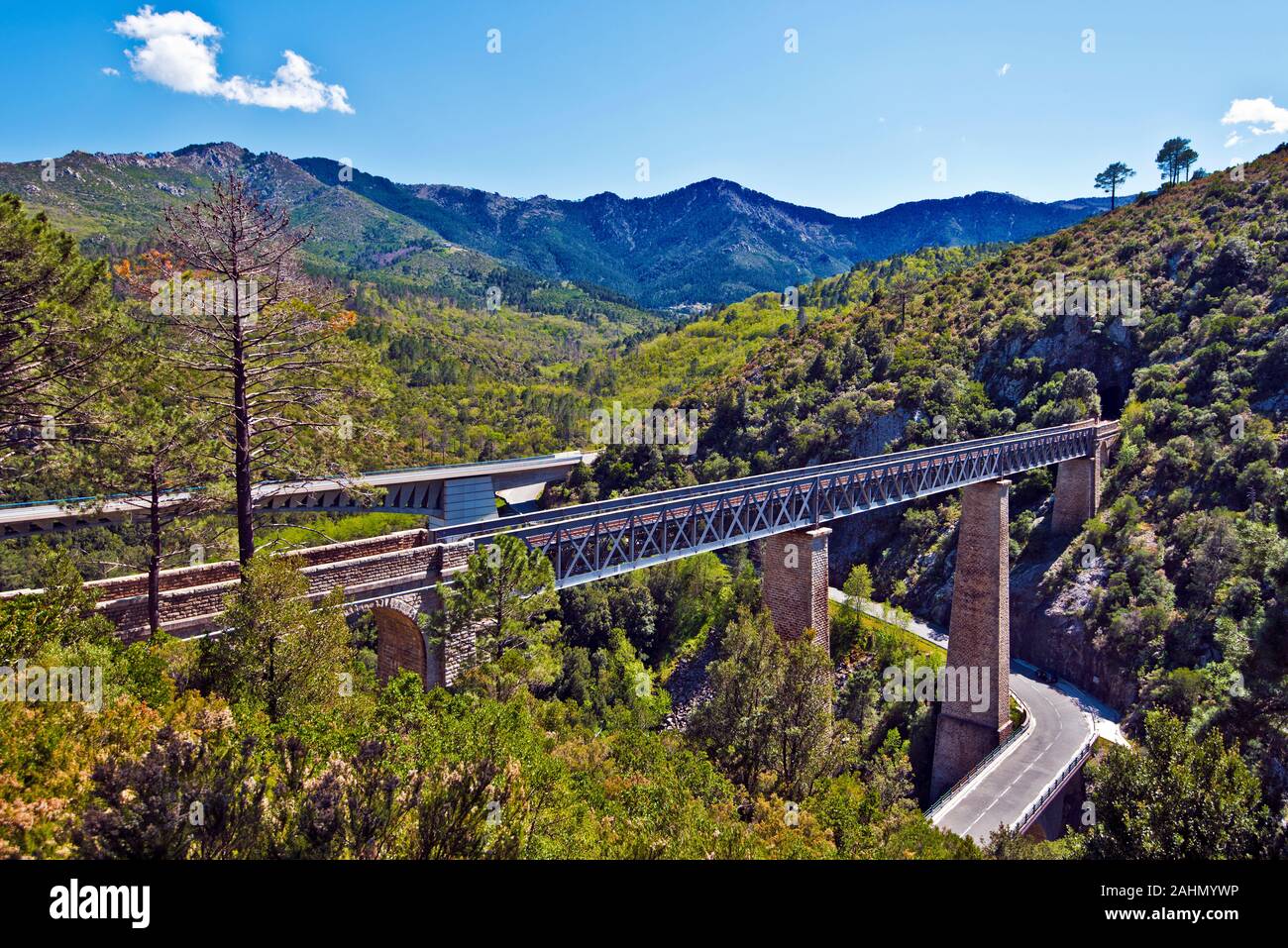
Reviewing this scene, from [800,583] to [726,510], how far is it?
434cm

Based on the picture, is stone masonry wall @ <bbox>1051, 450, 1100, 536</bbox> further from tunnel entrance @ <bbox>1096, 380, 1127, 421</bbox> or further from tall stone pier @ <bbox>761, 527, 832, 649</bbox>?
tall stone pier @ <bbox>761, 527, 832, 649</bbox>

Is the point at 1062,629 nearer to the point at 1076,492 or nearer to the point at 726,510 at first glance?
the point at 1076,492

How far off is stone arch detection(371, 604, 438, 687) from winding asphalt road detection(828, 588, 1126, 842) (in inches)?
757

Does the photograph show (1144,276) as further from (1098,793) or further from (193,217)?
(193,217)

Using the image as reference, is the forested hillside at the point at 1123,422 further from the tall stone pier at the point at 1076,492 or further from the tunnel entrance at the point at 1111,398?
the tall stone pier at the point at 1076,492

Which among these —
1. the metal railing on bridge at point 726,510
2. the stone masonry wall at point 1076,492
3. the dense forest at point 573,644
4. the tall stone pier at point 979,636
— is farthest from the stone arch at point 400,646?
the stone masonry wall at point 1076,492

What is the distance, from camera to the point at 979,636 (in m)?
37.4

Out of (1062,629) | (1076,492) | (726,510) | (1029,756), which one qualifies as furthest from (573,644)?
(1076,492)

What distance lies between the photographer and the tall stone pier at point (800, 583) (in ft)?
95.4

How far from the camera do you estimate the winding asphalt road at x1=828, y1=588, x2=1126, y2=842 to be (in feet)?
94.6

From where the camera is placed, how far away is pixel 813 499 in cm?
3041

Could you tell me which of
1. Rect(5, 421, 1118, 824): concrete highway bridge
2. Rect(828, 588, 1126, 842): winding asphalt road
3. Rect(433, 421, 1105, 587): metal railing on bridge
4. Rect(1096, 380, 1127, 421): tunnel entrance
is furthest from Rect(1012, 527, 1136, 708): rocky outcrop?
Rect(1096, 380, 1127, 421): tunnel entrance
